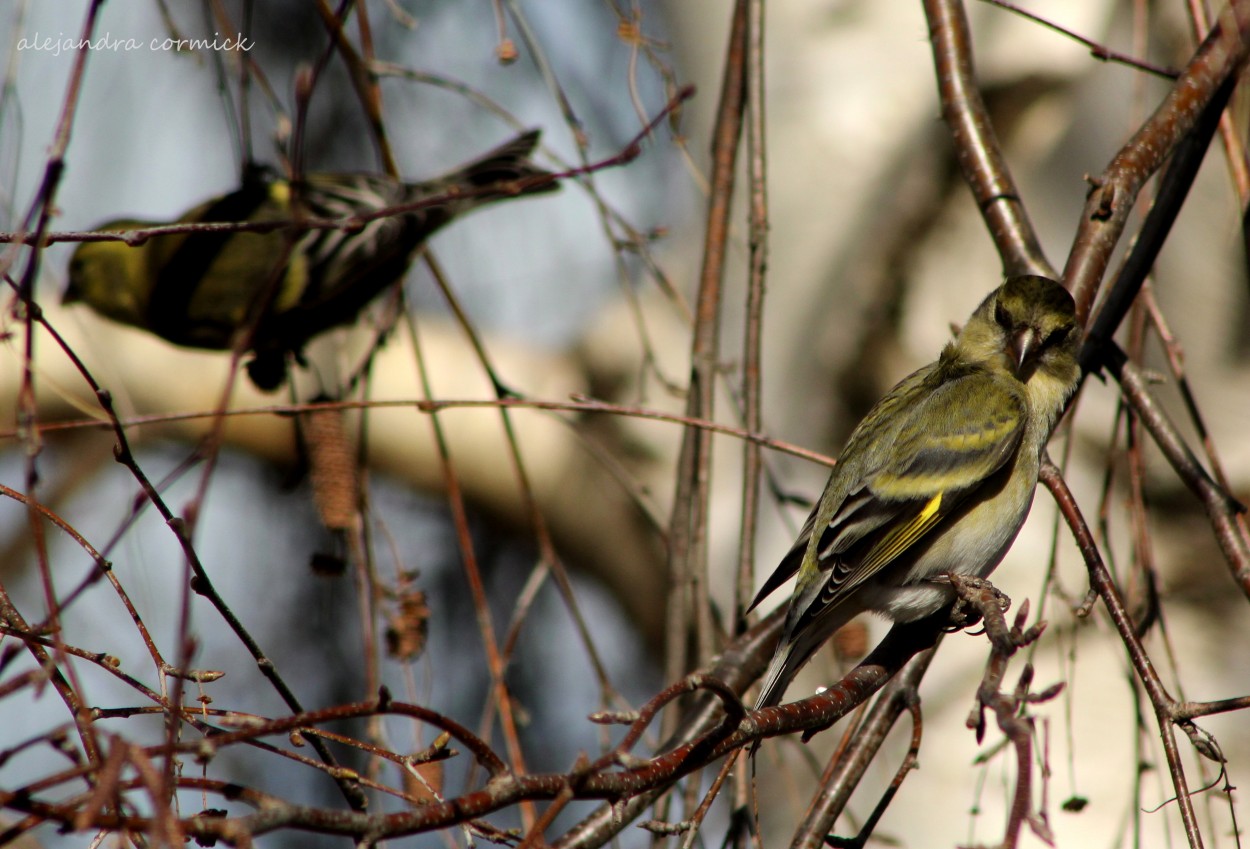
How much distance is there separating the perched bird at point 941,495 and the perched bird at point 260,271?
2265mm

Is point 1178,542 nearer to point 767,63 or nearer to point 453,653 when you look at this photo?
point 767,63

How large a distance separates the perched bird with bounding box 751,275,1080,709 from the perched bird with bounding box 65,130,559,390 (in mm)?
→ 2265

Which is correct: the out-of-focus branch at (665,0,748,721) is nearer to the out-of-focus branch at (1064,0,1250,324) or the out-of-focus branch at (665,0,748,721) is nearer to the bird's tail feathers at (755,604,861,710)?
the bird's tail feathers at (755,604,861,710)

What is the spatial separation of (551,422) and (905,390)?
11.5 feet

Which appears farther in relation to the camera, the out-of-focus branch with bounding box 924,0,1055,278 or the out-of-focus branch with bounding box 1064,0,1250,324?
the out-of-focus branch with bounding box 924,0,1055,278

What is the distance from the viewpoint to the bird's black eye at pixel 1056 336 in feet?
8.69

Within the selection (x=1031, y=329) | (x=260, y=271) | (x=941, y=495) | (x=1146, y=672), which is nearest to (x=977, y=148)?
(x=1031, y=329)

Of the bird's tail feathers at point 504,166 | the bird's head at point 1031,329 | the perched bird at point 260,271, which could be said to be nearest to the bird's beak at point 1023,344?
the bird's head at point 1031,329

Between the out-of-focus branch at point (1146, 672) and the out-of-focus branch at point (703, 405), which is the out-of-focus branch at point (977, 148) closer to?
the out-of-focus branch at point (703, 405)

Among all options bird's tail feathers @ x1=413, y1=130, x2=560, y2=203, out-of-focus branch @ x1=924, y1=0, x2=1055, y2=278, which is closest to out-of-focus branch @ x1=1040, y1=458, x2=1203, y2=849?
out-of-focus branch @ x1=924, y1=0, x2=1055, y2=278

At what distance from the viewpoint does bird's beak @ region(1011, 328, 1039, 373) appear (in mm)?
2713

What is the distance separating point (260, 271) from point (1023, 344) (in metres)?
3.33

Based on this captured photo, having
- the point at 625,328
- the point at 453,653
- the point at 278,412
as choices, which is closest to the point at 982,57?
the point at 625,328

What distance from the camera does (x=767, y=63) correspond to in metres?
5.88
